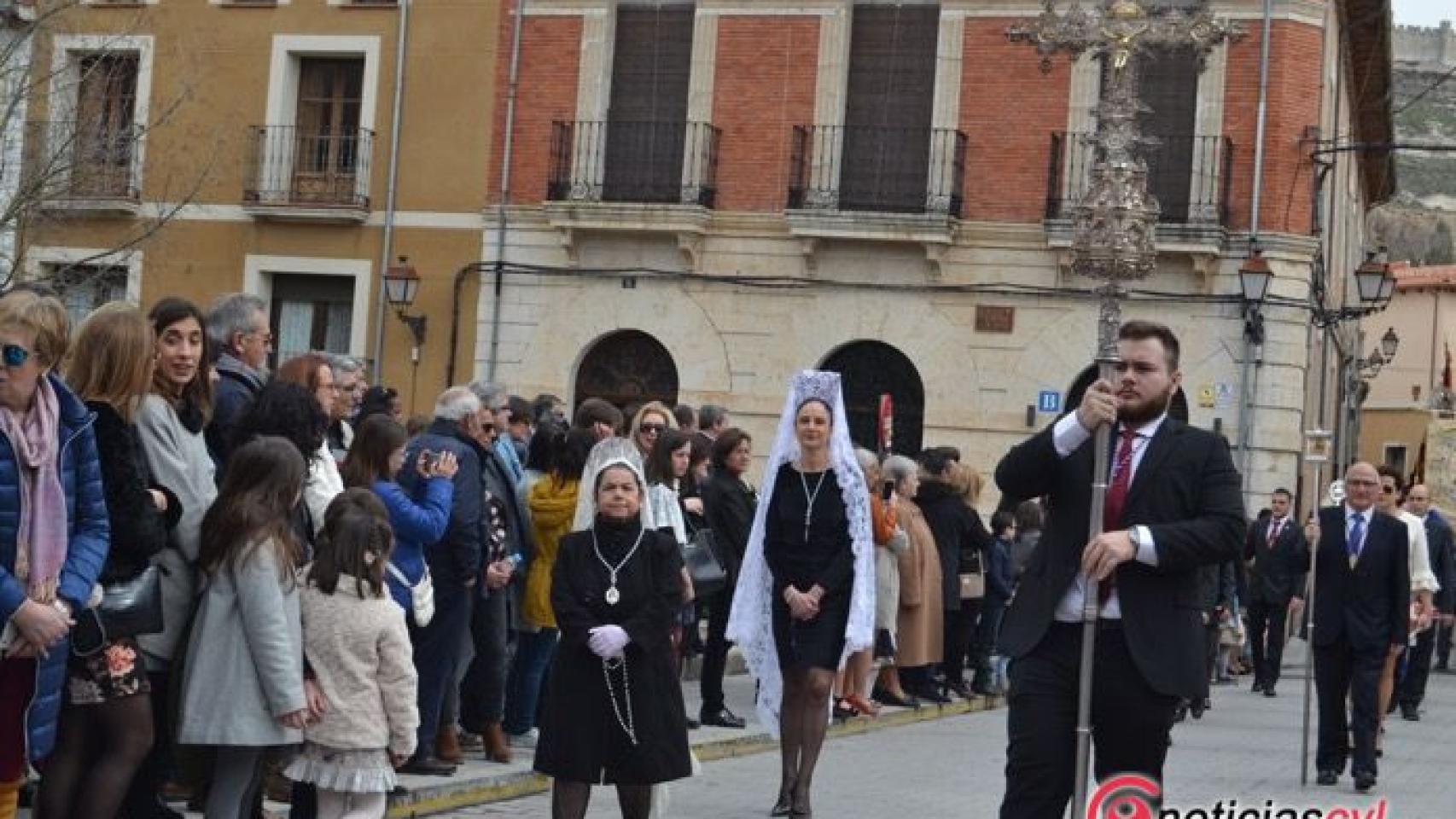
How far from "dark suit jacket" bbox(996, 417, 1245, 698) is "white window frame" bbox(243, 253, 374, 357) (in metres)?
26.6

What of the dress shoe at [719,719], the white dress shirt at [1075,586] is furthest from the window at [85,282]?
the white dress shirt at [1075,586]

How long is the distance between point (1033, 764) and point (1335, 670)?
27.6ft

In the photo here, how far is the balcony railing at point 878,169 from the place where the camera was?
105 feet

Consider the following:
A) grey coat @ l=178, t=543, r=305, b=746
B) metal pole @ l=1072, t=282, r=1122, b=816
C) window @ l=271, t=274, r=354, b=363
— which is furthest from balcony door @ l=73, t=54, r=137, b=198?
metal pole @ l=1072, t=282, r=1122, b=816

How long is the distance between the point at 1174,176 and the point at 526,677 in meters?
18.8

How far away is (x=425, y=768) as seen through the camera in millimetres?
12492

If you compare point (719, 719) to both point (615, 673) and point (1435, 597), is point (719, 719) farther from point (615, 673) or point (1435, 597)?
point (1435, 597)

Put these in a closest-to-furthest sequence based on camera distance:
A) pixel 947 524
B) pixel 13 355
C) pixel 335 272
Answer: pixel 13 355
pixel 947 524
pixel 335 272

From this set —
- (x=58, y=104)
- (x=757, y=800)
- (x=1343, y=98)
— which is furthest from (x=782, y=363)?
(x=757, y=800)

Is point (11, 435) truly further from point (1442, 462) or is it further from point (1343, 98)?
point (1343, 98)

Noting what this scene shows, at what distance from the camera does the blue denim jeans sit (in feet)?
46.9

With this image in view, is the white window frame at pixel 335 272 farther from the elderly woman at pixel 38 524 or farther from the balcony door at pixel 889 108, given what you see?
the elderly woman at pixel 38 524

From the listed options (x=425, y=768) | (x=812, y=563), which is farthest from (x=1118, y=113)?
(x=425, y=768)

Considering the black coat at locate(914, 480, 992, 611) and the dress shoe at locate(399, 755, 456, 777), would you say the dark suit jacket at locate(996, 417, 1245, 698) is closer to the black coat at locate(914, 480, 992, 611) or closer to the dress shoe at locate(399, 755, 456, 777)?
the dress shoe at locate(399, 755, 456, 777)
